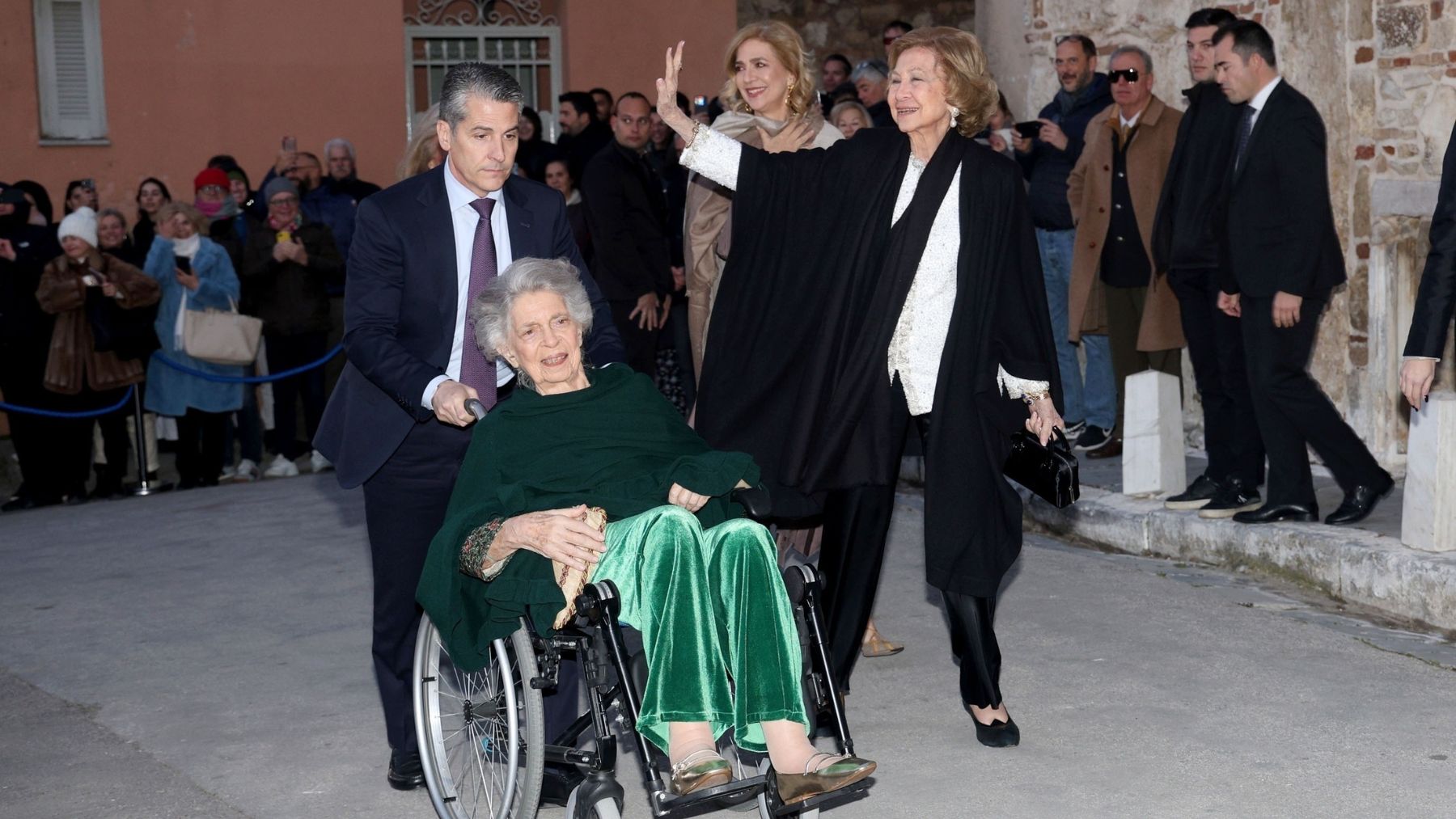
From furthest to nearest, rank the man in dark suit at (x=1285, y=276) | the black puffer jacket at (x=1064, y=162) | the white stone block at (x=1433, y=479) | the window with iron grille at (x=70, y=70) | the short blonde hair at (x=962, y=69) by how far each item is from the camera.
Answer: the window with iron grille at (x=70, y=70), the black puffer jacket at (x=1064, y=162), the man in dark suit at (x=1285, y=276), the white stone block at (x=1433, y=479), the short blonde hair at (x=962, y=69)

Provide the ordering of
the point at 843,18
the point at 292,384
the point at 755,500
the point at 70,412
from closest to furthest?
the point at 755,500 < the point at 70,412 < the point at 292,384 < the point at 843,18

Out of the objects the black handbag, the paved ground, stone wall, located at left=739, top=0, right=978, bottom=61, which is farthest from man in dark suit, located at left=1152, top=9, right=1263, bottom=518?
stone wall, located at left=739, top=0, right=978, bottom=61

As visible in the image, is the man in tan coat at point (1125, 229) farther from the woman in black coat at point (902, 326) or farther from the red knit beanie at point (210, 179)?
the red knit beanie at point (210, 179)

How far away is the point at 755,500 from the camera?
4.67m

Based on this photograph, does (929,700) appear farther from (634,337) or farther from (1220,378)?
(634,337)

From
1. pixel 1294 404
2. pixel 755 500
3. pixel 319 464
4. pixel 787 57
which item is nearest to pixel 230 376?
pixel 319 464

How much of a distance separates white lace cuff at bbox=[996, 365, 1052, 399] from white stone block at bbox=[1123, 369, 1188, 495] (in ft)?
10.4

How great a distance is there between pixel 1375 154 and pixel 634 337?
13.3 feet

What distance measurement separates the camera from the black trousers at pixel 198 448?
1128cm

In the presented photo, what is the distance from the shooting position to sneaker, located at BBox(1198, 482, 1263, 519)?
7941 mm

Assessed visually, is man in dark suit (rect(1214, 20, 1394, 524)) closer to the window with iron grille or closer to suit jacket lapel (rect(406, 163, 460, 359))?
suit jacket lapel (rect(406, 163, 460, 359))

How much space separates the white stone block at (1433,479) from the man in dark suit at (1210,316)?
0.95 m

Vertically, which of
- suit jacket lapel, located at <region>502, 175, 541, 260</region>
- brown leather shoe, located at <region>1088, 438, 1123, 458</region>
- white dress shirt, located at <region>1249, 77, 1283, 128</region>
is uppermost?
white dress shirt, located at <region>1249, 77, 1283, 128</region>

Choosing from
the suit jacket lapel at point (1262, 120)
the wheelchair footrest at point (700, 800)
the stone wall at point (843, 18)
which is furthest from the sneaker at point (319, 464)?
the wheelchair footrest at point (700, 800)
